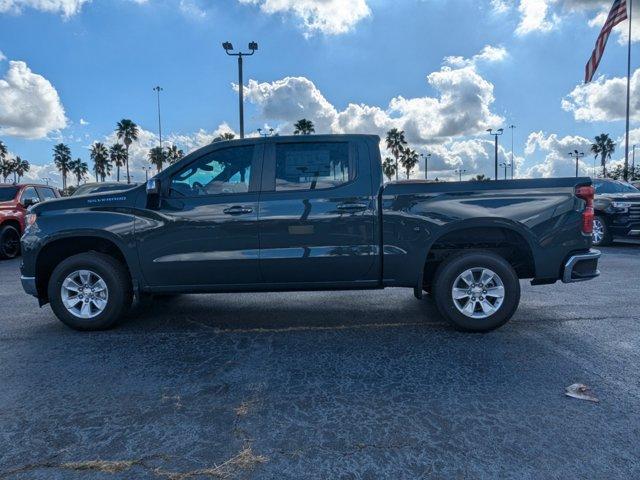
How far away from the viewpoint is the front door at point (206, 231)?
4570 millimetres

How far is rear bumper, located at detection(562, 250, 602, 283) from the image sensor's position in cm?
452

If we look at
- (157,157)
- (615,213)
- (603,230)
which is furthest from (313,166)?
(157,157)

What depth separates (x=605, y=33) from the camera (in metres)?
20.1

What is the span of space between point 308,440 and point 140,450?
933 mm

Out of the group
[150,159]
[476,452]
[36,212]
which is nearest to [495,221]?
[476,452]

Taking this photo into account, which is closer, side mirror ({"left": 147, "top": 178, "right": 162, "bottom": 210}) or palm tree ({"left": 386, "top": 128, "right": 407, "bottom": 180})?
side mirror ({"left": 147, "top": 178, "right": 162, "bottom": 210})

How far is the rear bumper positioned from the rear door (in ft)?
6.21

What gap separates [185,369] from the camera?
12.2 ft

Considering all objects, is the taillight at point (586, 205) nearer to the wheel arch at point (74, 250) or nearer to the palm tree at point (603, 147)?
the wheel arch at point (74, 250)

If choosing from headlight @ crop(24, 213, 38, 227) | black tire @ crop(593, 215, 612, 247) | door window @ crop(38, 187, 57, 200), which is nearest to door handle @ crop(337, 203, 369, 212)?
headlight @ crop(24, 213, 38, 227)

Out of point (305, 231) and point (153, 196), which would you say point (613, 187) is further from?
point (153, 196)

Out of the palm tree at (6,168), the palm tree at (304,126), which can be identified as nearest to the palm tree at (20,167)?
the palm tree at (6,168)

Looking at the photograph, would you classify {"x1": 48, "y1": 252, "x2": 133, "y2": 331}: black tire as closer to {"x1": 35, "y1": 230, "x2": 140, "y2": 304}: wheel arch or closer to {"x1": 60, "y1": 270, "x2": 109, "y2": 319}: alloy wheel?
{"x1": 60, "y1": 270, "x2": 109, "y2": 319}: alloy wheel

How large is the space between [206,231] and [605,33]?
22463 mm
